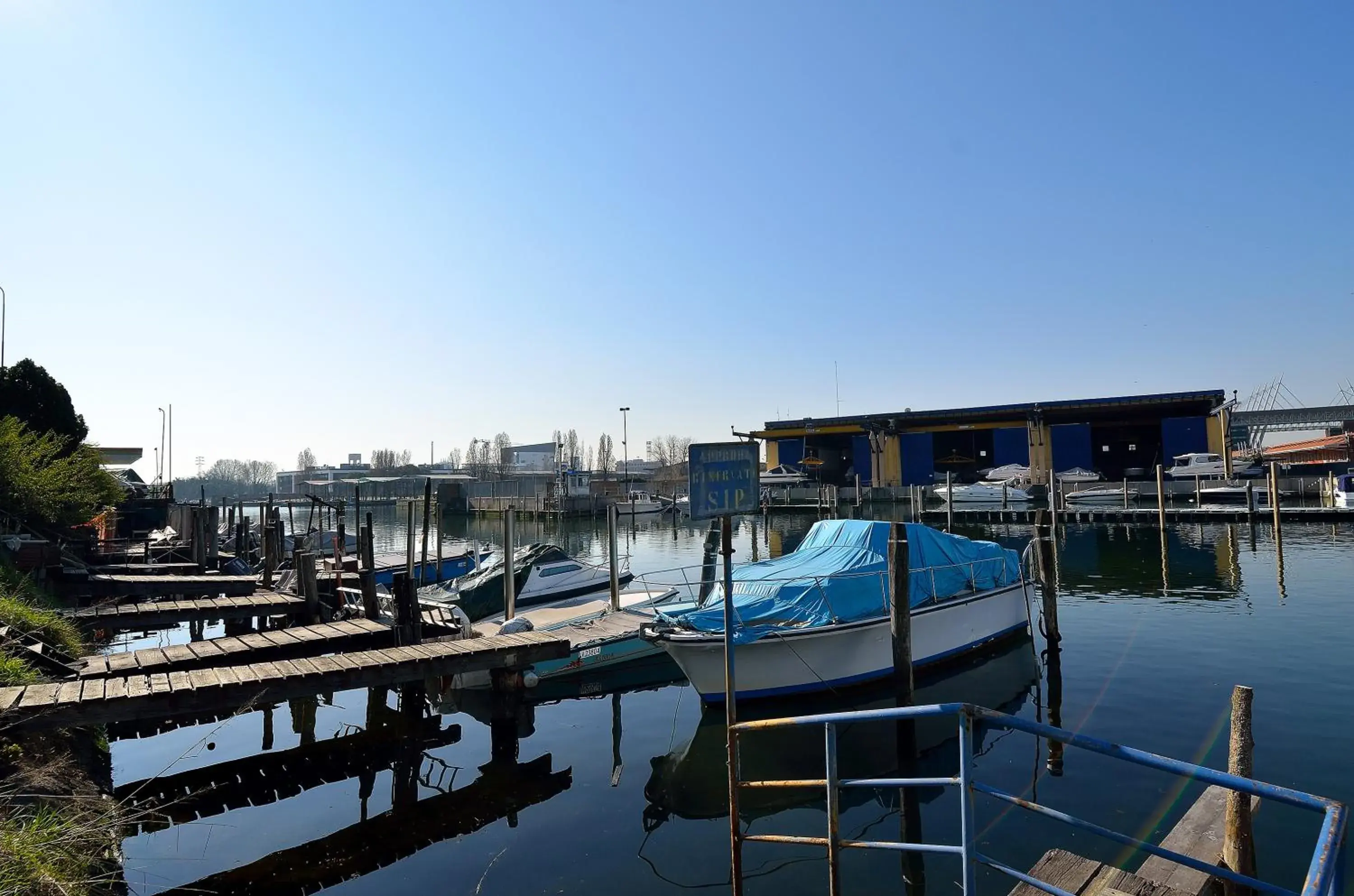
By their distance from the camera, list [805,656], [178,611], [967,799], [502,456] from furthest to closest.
→ [502,456], [178,611], [805,656], [967,799]

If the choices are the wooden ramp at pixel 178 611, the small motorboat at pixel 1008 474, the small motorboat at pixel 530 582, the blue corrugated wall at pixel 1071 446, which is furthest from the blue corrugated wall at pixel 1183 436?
the wooden ramp at pixel 178 611

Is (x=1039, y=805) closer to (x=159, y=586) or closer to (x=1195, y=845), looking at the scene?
(x=1195, y=845)

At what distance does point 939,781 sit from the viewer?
15.8ft

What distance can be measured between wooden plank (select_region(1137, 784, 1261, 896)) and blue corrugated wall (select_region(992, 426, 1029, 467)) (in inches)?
2499

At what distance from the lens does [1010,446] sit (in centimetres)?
6719

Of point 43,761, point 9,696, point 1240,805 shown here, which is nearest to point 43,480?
point 9,696

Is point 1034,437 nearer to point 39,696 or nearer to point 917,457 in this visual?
point 917,457

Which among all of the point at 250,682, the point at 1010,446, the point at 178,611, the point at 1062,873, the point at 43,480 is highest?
the point at 1010,446

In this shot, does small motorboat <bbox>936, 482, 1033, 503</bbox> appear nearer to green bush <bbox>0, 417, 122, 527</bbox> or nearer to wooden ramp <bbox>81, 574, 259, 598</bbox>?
wooden ramp <bbox>81, 574, 259, 598</bbox>

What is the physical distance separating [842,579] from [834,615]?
87 cm

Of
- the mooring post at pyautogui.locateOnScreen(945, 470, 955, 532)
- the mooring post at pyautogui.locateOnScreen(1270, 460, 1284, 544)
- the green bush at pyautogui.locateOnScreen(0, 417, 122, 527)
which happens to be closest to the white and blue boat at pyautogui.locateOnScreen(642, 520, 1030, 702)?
the green bush at pyautogui.locateOnScreen(0, 417, 122, 527)

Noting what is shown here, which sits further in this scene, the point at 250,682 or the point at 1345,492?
the point at 1345,492

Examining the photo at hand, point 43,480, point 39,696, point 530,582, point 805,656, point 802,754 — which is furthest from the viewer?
point 43,480

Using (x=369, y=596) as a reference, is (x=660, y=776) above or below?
below
